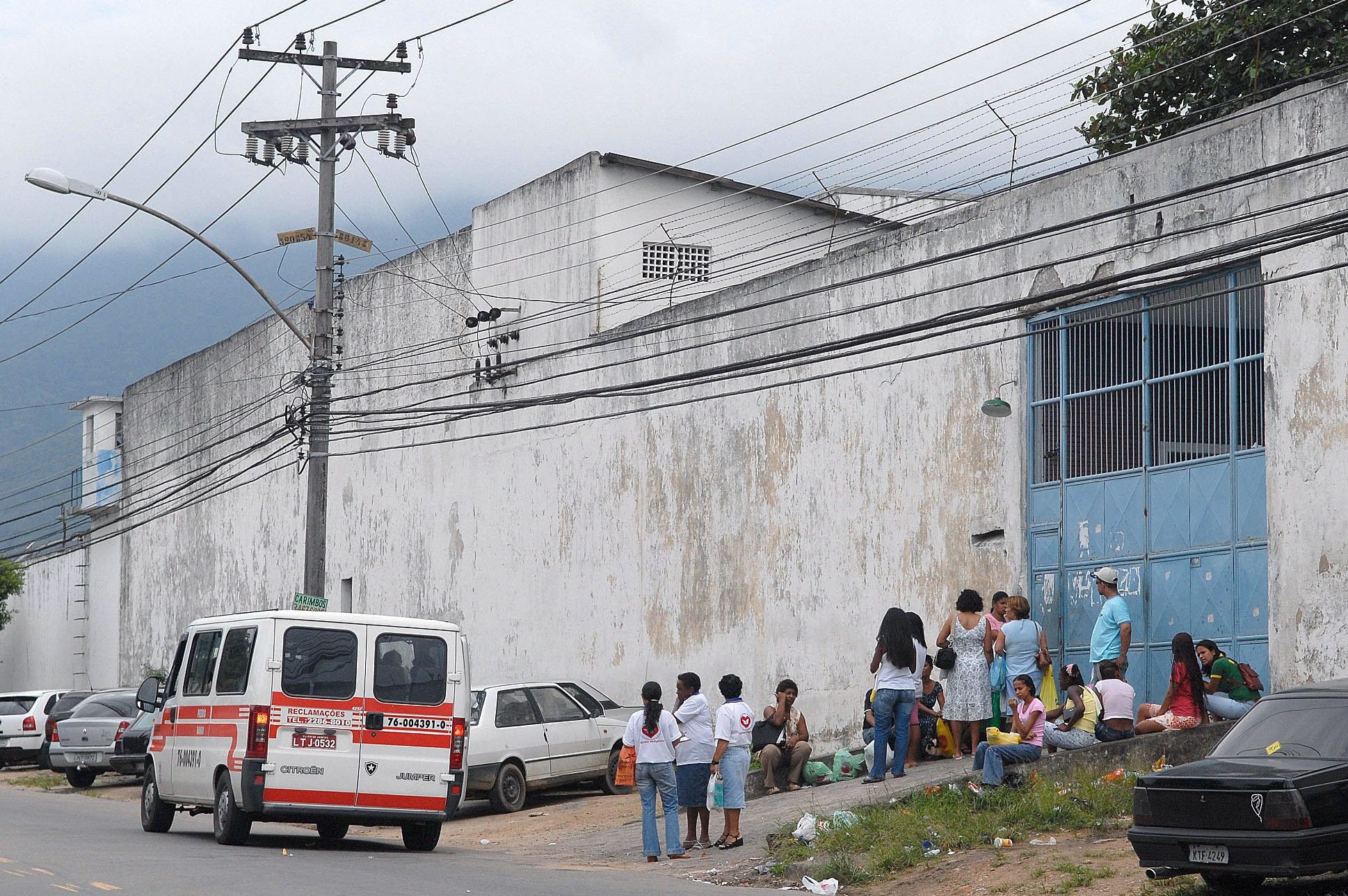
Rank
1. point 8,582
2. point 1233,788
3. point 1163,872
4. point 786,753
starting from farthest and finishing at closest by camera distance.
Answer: point 8,582
point 786,753
point 1163,872
point 1233,788

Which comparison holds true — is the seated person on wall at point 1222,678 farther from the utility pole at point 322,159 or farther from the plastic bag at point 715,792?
the utility pole at point 322,159

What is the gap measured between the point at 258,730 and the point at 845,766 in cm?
610

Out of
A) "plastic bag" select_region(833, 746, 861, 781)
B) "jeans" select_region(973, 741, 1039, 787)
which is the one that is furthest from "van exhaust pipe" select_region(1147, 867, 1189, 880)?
"plastic bag" select_region(833, 746, 861, 781)

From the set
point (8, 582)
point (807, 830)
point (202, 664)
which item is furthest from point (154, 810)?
point (8, 582)

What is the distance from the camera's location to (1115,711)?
15.0 metres

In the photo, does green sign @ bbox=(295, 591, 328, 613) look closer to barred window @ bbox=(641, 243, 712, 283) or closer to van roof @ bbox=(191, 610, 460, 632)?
van roof @ bbox=(191, 610, 460, 632)

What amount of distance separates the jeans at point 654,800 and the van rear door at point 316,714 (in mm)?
2558

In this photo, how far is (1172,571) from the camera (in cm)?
1650

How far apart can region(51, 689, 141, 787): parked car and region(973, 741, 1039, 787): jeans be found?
16868 millimetres

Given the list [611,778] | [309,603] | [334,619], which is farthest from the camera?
[611,778]

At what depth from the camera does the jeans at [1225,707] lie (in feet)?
47.5

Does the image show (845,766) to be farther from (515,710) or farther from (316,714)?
(316,714)

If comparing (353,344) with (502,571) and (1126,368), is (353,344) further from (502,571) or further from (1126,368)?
(1126,368)

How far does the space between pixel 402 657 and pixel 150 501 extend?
31.2 m
